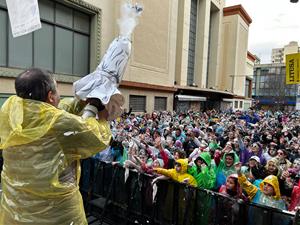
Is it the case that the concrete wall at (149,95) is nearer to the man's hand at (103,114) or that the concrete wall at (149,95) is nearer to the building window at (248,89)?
the man's hand at (103,114)

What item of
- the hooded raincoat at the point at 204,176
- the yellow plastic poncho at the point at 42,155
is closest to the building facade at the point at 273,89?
the hooded raincoat at the point at 204,176

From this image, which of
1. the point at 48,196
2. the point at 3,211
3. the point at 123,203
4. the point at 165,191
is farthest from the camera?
the point at 123,203

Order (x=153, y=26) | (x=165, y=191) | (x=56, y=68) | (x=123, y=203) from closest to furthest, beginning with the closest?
(x=165, y=191) < (x=123, y=203) < (x=56, y=68) < (x=153, y=26)

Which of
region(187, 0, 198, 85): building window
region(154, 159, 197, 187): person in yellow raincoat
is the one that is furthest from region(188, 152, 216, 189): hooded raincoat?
region(187, 0, 198, 85): building window

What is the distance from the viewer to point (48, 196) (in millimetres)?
1518

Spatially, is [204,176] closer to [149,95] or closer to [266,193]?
[266,193]

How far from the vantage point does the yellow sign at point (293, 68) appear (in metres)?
9.38

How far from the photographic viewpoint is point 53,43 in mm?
13727

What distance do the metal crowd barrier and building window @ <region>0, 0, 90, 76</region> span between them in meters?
8.87

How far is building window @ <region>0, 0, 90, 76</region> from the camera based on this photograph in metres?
11.6

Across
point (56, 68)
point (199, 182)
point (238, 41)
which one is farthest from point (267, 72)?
point (199, 182)

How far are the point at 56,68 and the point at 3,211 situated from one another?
13334mm

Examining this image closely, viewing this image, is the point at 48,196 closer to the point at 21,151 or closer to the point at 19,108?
the point at 21,151

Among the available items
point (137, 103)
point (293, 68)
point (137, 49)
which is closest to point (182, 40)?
point (137, 49)
